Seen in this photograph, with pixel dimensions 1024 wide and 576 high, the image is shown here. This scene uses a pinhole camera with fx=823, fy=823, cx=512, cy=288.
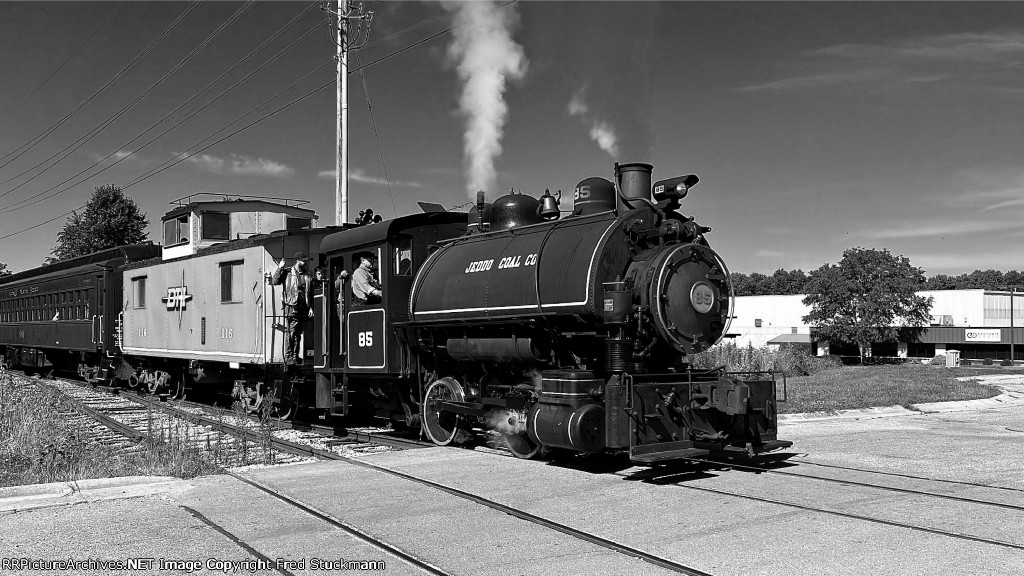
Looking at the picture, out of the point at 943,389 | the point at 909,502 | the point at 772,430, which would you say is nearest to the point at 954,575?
the point at 909,502

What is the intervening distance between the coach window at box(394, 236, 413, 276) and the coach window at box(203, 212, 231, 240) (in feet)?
29.1

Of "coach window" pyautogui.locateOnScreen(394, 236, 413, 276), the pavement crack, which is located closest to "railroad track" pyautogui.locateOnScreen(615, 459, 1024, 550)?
the pavement crack

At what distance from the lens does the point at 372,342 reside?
12.1 m

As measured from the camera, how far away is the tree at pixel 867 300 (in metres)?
55.2

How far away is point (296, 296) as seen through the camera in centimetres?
1392

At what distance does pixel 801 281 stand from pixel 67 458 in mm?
118732

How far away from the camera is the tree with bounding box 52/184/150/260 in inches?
2350

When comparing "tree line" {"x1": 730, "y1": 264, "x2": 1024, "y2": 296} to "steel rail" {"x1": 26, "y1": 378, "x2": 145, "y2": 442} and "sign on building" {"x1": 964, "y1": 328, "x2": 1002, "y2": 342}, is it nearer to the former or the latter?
"sign on building" {"x1": 964, "y1": 328, "x2": 1002, "y2": 342}

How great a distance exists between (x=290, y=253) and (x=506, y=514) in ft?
28.2

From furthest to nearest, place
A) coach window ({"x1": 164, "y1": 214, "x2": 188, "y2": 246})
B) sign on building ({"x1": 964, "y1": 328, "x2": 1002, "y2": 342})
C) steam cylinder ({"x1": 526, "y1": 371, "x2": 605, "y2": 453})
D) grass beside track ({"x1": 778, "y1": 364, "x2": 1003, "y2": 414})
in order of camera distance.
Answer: sign on building ({"x1": 964, "y1": 328, "x2": 1002, "y2": 342})
coach window ({"x1": 164, "y1": 214, "x2": 188, "y2": 246})
grass beside track ({"x1": 778, "y1": 364, "x2": 1003, "y2": 414})
steam cylinder ({"x1": 526, "y1": 371, "x2": 605, "y2": 453})

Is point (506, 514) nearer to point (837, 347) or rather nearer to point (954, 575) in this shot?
point (954, 575)

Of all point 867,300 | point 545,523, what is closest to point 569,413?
point 545,523

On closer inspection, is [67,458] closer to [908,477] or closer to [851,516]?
[851,516]

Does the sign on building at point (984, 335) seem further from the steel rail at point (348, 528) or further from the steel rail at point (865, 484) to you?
the steel rail at point (348, 528)
